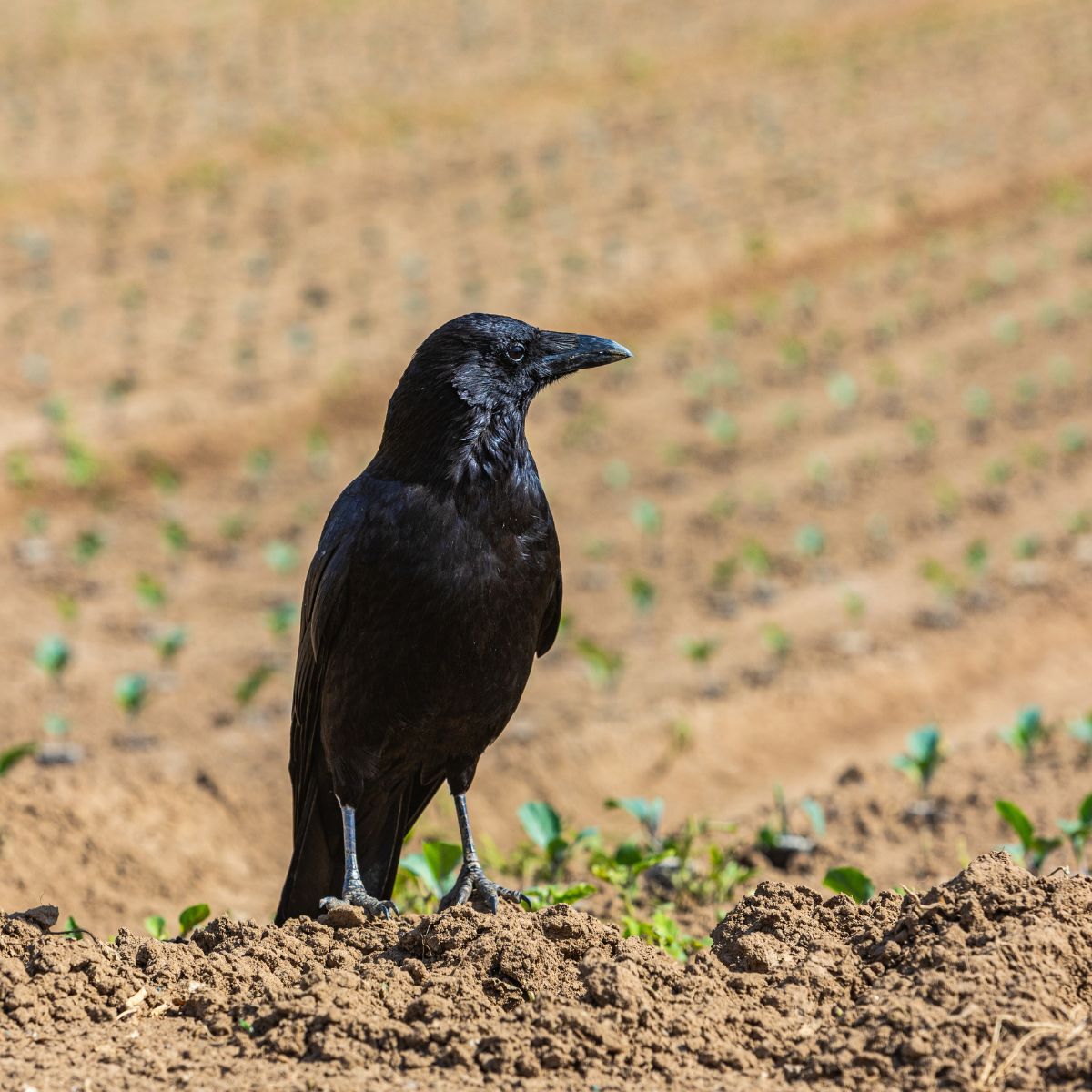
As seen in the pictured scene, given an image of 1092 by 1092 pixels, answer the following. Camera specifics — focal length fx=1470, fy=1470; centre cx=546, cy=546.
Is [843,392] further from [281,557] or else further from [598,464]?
[281,557]

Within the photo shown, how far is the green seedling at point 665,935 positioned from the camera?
13.1 feet

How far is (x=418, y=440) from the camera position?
3.84 metres

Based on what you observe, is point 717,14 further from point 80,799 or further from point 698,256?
point 80,799

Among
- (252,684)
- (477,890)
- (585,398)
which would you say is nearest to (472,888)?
(477,890)

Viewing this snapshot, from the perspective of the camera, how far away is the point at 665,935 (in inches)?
159

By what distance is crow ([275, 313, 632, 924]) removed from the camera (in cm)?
373

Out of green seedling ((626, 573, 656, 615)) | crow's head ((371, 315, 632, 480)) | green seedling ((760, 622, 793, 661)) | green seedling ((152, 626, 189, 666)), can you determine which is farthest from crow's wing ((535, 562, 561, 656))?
green seedling ((626, 573, 656, 615))

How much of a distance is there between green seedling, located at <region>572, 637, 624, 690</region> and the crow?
289 cm

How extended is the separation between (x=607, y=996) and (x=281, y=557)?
616 centimetres

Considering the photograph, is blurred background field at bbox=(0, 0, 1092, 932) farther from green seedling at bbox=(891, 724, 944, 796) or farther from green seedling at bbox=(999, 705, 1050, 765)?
green seedling at bbox=(891, 724, 944, 796)

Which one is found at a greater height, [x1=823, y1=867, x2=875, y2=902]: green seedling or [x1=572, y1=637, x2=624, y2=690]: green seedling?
[x1=572, y1=637, x2=624, y2=690]: green seedling

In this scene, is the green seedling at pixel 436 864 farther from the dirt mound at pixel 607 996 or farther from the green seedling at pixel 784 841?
the green seedling at pixel 784 841

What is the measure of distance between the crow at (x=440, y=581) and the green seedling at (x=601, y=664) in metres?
2.89

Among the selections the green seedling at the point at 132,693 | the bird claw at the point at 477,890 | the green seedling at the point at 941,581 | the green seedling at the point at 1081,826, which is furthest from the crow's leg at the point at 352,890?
the green seedling at the point at 941,581
